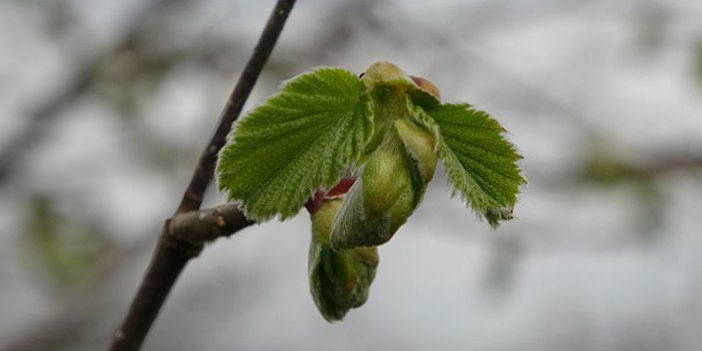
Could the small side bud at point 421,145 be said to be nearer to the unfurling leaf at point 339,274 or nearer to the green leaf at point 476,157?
the green leaf at point 476,157

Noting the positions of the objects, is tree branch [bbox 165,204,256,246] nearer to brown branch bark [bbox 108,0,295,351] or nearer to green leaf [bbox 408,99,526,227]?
brown branch bark [bbox 108,0,295,351]

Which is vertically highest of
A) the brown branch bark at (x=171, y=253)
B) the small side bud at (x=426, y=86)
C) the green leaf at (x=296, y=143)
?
the small side bud at (x=426, y=86)

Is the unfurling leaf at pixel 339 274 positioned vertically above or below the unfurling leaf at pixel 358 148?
below

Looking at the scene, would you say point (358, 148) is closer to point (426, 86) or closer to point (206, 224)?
point (426, 86)

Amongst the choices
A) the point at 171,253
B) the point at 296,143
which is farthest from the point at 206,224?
the point at 296,143

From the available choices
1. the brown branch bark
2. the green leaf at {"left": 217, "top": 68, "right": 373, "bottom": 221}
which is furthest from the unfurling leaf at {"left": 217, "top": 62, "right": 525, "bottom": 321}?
the brown branch bark

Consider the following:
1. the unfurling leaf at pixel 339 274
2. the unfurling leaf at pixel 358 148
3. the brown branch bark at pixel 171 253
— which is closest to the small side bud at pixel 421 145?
the unfurling leaf at pixel 358 148

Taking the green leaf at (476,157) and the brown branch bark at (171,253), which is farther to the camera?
the brown branch bark at (171,253)

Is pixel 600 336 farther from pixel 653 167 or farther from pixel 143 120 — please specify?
pixel 143 120
